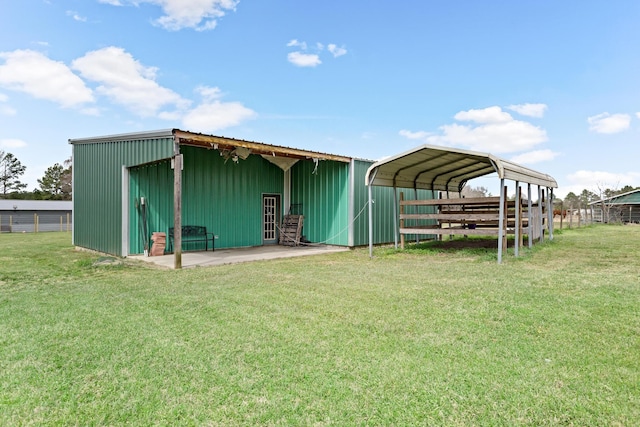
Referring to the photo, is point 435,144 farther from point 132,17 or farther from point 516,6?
point 132,17

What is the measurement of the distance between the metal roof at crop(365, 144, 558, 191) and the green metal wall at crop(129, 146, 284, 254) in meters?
4.20

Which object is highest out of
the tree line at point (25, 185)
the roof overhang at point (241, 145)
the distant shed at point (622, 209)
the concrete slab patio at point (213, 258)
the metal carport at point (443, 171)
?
the tree line at point (25, 185)

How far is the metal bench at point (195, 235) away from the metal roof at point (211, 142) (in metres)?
2.51

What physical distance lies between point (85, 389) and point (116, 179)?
8738 mm

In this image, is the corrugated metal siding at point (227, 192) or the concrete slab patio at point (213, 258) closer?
the concrete slab patio at point (213, 258)

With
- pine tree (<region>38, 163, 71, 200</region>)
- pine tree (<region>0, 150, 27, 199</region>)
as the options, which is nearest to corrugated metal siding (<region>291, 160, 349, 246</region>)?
pine tree (<region>38, 163, 71, 200</region>)

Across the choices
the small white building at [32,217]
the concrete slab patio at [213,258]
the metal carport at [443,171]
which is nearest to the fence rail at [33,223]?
the small white building at [32,217]

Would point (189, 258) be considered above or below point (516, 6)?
below

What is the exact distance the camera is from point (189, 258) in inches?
357

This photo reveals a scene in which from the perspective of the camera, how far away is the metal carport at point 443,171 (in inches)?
329

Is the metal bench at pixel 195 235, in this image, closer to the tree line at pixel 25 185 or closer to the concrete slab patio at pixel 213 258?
the concrete slab patio at pixel 213 258

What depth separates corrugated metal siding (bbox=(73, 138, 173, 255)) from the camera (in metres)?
8.98

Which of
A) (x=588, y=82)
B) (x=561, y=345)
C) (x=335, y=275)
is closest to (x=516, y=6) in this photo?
(x=588, y=82)

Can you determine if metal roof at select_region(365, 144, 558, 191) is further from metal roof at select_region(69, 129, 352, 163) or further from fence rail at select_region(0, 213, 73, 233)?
fence rail at select_region(0, 213, 73, 233)
